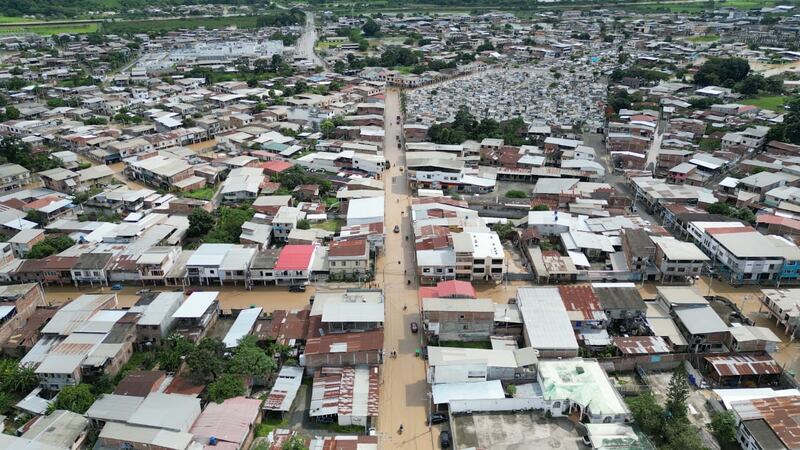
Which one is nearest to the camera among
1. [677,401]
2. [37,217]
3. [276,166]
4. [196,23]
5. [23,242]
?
[677,401]

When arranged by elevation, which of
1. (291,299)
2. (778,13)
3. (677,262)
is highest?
(778,13)

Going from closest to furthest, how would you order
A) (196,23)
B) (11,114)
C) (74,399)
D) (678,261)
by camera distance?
(74,399) < (678,261) < (11,114) < (196,23)

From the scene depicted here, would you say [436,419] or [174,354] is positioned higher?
[174,354]

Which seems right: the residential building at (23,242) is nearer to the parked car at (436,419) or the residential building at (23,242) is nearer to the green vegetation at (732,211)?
the parked car at (436,419)

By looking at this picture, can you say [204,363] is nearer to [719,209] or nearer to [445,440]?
[445,440]

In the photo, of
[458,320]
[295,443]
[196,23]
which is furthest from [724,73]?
[196,23]

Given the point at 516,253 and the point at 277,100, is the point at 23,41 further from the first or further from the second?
the point at 516,253

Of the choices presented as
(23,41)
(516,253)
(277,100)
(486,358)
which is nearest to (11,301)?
(486,358)

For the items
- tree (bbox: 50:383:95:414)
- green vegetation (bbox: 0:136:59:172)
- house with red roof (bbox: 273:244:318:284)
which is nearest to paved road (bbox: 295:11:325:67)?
green vegetation (bbox: 0:136:59:172)
